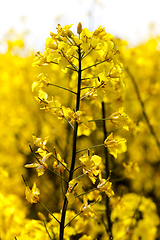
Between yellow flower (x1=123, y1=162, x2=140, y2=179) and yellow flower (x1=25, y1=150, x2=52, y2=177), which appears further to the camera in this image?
yellow flower (x1=123, y1=162, x2=140, y2=179)

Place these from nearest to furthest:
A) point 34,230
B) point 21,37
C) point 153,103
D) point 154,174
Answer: point 34,230, point 21,37, point 154,174, point 153,103

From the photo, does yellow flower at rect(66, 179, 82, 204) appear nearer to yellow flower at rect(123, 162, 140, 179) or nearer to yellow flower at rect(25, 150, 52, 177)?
yellow flower at rect(25, 150, 52, 177)

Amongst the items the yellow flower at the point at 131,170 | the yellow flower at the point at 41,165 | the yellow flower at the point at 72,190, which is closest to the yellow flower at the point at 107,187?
the yellow flower at the point at 72,190

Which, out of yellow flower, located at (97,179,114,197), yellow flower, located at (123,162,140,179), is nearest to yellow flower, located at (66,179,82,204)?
yellow flower, located at (97,179,114,197)

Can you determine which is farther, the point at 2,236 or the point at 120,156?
the point at 120,156

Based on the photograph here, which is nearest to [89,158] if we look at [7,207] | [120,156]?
[7,207]

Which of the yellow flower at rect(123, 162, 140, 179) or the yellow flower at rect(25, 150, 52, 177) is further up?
the yellow flower at rect(25, 150, 52, 177)

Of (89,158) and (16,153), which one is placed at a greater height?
(89,158)

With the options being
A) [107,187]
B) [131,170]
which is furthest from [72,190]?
[131,170]

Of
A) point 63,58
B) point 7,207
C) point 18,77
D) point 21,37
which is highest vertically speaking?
point 21,37

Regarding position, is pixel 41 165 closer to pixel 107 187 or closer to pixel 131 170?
pixel 107 187

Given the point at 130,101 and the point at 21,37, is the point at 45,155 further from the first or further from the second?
the point at 21,37
